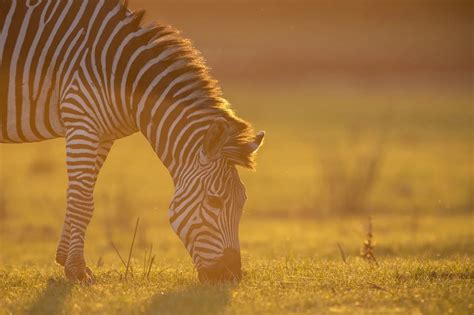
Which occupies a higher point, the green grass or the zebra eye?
the zebra eye

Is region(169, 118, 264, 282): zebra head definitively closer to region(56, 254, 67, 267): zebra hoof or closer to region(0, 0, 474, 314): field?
region(0, 0, 474, 314): field

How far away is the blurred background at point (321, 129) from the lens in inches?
679

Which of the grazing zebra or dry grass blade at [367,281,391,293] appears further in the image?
the grazing zebra

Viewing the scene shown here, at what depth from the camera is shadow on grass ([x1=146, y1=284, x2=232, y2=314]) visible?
6.83 m

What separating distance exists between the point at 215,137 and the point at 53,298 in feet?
6.29

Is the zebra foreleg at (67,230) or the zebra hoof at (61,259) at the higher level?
the zebra foreleg at (67,230)

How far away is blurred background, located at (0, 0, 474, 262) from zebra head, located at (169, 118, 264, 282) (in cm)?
209

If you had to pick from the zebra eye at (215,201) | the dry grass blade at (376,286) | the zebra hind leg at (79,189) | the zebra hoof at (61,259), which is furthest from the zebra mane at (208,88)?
the zebra hoof at (61,259)

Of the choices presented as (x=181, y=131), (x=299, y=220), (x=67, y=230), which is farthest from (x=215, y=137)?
(x=299, y=220)

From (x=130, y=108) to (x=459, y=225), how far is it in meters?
9.11

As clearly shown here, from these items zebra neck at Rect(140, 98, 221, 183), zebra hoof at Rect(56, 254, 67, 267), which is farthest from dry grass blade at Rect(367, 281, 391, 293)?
zebra hoof at Rect(56, 254, 67, 267)

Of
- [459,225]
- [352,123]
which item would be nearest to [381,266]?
[459,225]

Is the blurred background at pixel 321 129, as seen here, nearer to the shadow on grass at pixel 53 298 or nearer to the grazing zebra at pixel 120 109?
the grazing zebra at pixel 120 109

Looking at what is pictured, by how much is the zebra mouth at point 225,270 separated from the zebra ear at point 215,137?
33.5 inches
